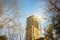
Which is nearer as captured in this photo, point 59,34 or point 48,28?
point 59,34

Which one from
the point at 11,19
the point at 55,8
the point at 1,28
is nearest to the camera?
the point at 55,8

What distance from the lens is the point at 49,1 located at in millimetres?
7117

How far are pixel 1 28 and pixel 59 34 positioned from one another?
364 centimetres

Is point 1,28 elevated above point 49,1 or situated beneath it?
situated beneath

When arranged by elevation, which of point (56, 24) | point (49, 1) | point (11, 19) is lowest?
point (56, 24)

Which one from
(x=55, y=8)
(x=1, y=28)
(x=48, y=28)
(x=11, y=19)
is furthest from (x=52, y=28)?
(x=1, y=28)

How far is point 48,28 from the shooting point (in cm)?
805

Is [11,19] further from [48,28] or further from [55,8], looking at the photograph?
[55,8]

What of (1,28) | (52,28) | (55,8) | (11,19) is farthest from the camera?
(1,28)

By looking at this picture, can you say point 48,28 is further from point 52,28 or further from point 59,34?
point 59,34

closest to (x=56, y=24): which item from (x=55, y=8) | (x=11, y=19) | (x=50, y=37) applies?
(x=55, y=8)

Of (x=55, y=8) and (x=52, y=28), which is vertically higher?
(x=55, y=8)

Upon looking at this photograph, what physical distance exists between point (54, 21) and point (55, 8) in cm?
66

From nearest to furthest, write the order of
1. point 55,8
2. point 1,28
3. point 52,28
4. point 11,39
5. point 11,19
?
point 55,8
point 52,28
point 11,19
point 1,28
point 11,39
